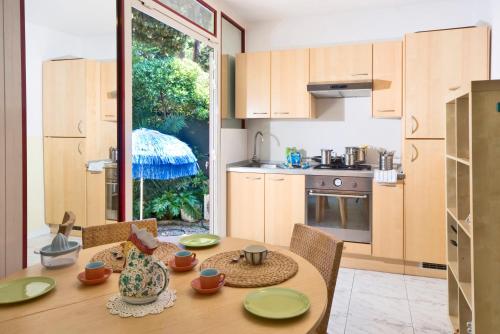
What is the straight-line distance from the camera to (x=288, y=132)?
441 cm

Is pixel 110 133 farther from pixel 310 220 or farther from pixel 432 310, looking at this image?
pixel 432 310

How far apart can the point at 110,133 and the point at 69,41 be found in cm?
Answer: 61

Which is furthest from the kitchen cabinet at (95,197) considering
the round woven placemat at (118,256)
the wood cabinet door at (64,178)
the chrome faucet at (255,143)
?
the chrome faucet at (255,143)

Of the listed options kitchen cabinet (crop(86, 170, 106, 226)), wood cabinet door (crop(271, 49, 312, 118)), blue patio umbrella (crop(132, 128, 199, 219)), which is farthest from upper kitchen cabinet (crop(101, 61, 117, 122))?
wood cabinet door (crop(271, 49, 312, 118))

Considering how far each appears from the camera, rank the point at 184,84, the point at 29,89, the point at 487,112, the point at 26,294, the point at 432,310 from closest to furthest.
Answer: the point at 26,294
the point at 487,112
the point at 29,89
the point at 432,310
the point at 184,84

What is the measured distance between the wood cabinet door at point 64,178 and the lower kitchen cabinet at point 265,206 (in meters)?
1.91

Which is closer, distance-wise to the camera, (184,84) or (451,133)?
(451,133)

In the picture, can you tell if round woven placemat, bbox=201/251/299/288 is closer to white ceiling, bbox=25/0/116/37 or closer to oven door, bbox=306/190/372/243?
white ceiling, bbox=25/0/116/37

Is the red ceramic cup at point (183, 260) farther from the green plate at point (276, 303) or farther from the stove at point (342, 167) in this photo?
the stove at point (342, 167)

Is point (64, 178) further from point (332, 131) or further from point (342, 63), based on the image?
point (332, 131)

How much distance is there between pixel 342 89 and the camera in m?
3.58

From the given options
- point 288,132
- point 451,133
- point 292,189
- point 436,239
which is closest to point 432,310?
point 436,239

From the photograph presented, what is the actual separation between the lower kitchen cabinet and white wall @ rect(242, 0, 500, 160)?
2.19 ft

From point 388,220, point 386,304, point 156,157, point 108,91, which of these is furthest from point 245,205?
point 108,91
